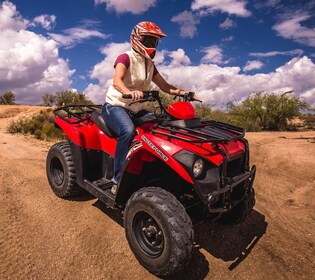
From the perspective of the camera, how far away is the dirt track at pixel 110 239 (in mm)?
3305

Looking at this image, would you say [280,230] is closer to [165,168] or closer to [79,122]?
[165,168]

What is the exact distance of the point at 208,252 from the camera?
3709 millimetres

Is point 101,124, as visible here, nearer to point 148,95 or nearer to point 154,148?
point 148,95

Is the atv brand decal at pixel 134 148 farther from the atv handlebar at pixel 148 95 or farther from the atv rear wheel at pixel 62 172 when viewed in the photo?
the atv rear wheel at pixel 62 172

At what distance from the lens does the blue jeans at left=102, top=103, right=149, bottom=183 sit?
3657 millimetres

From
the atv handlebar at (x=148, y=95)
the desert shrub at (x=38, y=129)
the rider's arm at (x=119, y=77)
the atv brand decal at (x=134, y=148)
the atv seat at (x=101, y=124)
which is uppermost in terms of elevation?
the rider's arm at (x=119, y=77)

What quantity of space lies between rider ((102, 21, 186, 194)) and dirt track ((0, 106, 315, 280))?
0.78 m

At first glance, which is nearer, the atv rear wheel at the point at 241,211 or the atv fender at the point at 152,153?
the atv fender at the point at 152,153

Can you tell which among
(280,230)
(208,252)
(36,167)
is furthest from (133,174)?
(36,167)

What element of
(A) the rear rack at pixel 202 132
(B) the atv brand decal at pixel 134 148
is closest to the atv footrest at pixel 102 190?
(B) the atv brand decal at pixel 134 148

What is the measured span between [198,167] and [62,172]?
9.54 ft

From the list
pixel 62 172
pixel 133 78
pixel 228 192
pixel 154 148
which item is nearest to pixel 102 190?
pixel 154 148

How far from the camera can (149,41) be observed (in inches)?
153

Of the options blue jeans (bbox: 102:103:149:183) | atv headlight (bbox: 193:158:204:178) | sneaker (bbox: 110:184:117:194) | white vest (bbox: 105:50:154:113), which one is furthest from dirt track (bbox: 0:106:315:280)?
white vest (bbox: 105:50:154:113)
